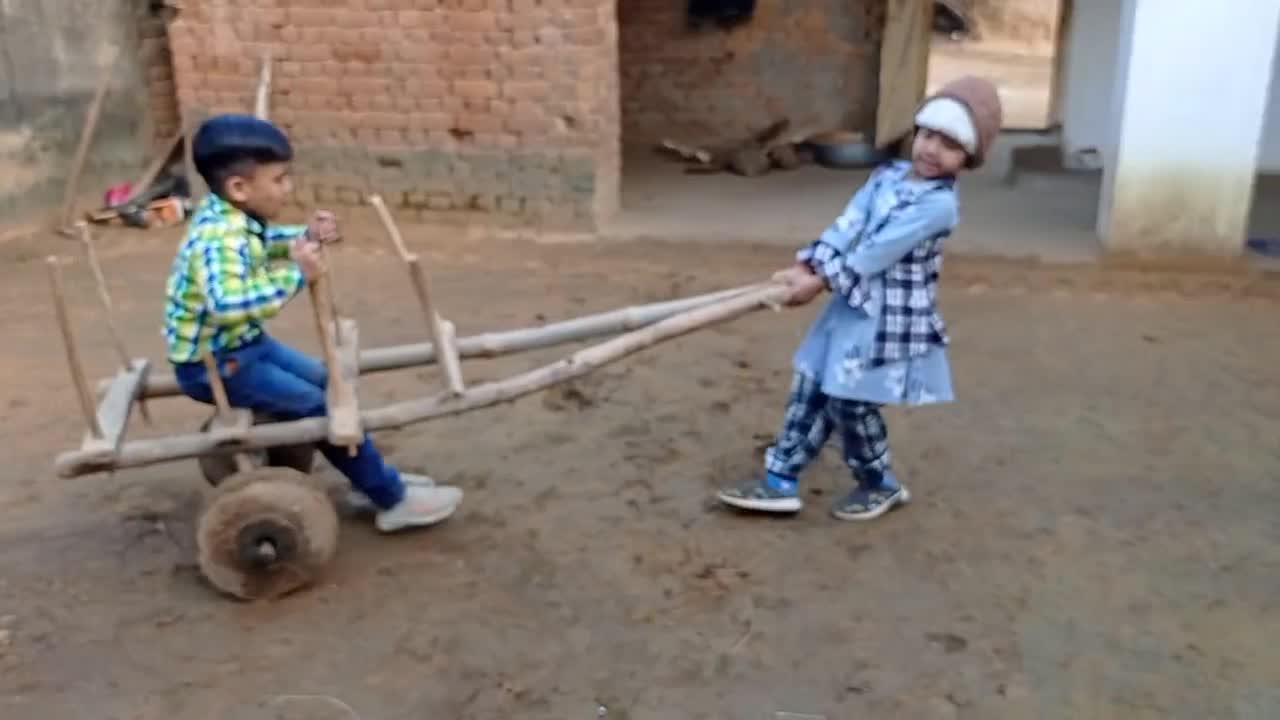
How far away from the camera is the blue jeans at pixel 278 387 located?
10.1 ft

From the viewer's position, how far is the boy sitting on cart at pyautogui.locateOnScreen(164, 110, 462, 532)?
9.37 ft

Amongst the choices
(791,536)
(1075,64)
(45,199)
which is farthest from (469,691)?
(1075,64)

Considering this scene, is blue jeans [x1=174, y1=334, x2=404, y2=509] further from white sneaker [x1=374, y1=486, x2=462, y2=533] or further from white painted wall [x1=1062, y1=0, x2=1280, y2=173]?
white painted wall [x1=1062, y1=0, x2=1280, y2=173]

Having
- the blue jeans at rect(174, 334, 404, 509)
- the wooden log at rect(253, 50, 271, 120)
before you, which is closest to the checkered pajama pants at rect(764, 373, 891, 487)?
the blue jeans at rect(174, 334, 404, 509)

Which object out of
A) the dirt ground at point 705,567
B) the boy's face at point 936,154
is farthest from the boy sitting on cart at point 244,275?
the boy's face at point 936,154

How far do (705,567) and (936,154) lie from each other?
4.34 ft

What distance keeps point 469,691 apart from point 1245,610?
81.2 inches

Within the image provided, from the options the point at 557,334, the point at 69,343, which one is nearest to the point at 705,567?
the point at 557,334

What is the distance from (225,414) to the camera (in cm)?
299

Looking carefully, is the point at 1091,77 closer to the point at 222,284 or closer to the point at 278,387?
the point at 278,387

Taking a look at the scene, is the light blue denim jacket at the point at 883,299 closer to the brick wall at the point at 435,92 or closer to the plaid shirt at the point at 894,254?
the plaid shirt at the point at 894,254

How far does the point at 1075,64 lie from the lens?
9.16 m

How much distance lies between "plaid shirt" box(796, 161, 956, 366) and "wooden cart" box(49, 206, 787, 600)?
0.21m

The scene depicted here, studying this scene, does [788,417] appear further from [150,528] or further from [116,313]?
[116,313]
